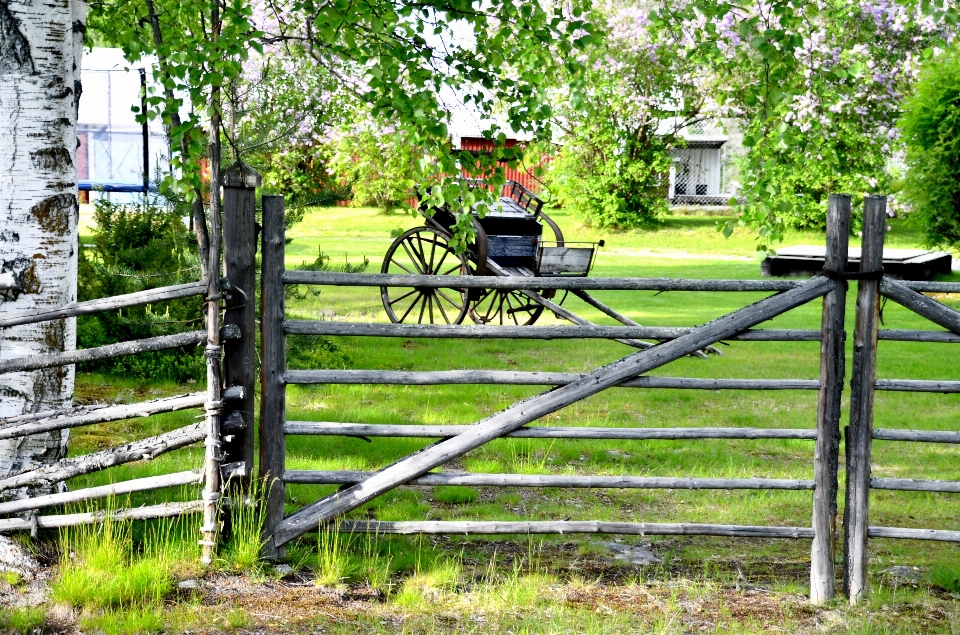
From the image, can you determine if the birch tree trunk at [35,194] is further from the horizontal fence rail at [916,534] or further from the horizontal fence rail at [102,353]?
the horizontal fence rail at [916,534]

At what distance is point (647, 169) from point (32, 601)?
76.8 feet

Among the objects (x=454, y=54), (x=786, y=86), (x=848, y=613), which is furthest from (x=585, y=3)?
(x=848, y=613)

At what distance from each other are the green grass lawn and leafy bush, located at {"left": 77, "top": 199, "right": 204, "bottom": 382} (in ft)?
1.21

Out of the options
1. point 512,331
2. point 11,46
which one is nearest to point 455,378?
point 512,331

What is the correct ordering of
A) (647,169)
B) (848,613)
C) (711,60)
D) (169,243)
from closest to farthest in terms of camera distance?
(848,613), (711,60), (169,243), (647,169)

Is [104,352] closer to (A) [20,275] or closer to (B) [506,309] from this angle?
(A) [20,275]

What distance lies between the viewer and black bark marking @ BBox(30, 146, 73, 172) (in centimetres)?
437

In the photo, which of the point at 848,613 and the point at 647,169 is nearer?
the point at 848,613

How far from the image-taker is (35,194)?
173 inches

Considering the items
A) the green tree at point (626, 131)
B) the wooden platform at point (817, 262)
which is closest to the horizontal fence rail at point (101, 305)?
the wooden platform at point (817, 262)

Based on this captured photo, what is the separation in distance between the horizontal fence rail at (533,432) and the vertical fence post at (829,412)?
13 centimetres

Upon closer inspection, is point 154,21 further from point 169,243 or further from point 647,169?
point 647,169

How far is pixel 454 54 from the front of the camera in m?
6.22

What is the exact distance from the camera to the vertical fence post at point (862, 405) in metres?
4.23
